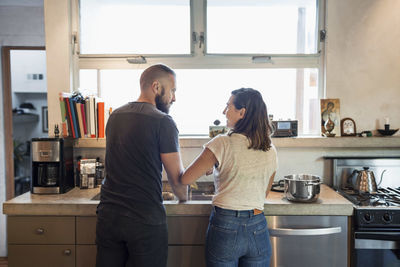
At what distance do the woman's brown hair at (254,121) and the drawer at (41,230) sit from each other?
114cm

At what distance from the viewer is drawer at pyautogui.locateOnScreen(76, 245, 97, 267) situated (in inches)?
75.7

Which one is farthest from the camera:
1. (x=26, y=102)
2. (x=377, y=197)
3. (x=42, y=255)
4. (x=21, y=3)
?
(x=26, y=102)

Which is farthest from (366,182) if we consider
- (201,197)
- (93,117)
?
(93,117)

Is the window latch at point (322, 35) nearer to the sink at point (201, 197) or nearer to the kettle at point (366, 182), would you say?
the kettle at point (366, 182)

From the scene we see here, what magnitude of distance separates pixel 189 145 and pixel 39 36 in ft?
6.82

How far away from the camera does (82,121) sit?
7.50 ft

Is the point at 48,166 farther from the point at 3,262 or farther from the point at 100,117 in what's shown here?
the point at 3,262

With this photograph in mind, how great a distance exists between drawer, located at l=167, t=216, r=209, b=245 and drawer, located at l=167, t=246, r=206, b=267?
0.04m

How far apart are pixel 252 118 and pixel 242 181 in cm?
29

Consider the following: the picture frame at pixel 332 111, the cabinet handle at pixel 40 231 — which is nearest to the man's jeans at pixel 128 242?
Answer: the cabinet handle at pixel 40 231

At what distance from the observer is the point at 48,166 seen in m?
2.12

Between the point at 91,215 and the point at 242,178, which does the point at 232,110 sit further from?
the point at 91,215

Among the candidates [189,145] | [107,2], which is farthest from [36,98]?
[189,145]

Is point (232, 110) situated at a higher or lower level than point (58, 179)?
higher
